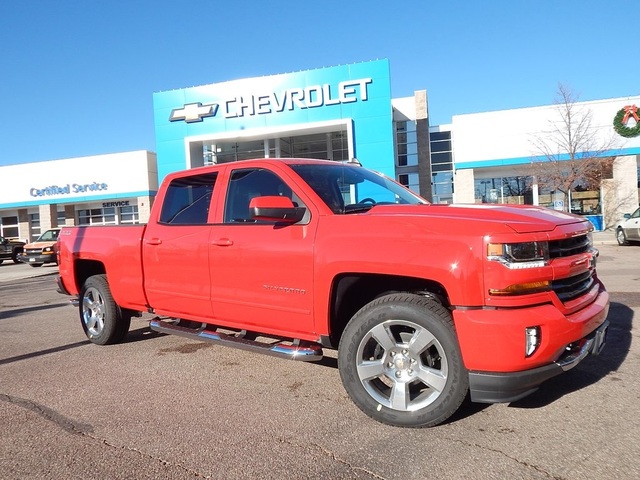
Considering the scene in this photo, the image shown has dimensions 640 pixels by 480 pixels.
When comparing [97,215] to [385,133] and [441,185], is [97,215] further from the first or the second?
[441,185]

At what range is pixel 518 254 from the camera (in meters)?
2.77

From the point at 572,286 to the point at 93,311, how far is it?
522 centimetres

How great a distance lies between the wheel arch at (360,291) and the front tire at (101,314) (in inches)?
121

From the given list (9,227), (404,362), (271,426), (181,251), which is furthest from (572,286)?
(9,227)

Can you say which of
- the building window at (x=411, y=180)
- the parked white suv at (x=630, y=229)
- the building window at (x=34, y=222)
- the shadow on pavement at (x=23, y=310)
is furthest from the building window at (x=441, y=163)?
the building window at (x=34, y=222)

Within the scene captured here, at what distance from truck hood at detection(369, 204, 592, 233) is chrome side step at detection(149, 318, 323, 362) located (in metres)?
1.17

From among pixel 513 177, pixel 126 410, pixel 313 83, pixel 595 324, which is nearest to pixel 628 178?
pixel 513 177

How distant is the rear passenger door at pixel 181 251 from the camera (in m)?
4.30

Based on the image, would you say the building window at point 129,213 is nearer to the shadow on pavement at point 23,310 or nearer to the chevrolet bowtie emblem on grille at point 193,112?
the chevrolet bowtie emblem on grille at point 193,112

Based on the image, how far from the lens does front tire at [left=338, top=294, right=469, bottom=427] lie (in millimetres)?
2926

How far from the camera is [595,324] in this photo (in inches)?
123

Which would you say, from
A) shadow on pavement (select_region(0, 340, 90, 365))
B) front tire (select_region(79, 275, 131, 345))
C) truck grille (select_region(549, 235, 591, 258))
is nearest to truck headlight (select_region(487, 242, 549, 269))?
truck grille (select_region(549, 235, 591, 258))

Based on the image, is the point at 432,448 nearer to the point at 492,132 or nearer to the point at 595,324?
the point at 595,324

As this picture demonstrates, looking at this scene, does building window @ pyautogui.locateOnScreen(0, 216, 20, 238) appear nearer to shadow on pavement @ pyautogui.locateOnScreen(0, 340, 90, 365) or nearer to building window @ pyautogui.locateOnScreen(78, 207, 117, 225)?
building window @ pyautogui.locateOnScreen(78, 207, 117, 225)
